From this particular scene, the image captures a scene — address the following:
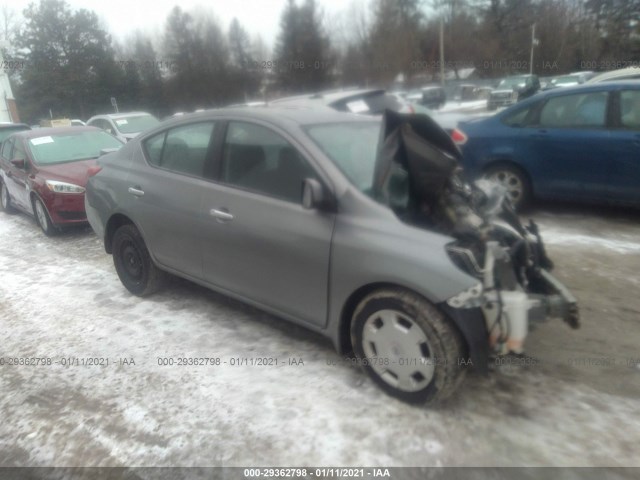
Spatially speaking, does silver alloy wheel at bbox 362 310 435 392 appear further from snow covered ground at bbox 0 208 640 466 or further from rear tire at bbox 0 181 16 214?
rear tire at bbox 0 181 16 214

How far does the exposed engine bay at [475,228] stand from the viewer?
8.43 feet

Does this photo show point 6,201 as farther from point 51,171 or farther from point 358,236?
point 358,236

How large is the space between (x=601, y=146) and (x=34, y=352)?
18.9ft

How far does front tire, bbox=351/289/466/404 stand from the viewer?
2.57 meters

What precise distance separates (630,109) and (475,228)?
3.71 metres

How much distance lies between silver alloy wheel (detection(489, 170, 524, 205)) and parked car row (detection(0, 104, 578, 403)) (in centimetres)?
292

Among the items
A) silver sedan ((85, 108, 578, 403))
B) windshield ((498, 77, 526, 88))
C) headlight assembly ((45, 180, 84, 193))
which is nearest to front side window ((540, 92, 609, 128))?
silver sedan ((85, 108, 578, 403))

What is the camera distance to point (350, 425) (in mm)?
2678

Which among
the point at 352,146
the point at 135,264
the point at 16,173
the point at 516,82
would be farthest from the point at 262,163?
the point at 516,82

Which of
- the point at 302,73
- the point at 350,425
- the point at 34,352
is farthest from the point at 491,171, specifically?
the point at 34,352

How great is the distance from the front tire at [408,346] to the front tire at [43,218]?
541 centimetres

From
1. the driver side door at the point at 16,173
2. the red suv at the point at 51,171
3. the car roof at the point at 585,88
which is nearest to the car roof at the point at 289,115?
the red suv at the point at 51,171

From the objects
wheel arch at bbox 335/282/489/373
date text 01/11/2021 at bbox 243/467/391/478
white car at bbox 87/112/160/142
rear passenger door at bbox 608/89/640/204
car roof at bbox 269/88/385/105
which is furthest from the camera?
white car at bbox 87/112/160/142

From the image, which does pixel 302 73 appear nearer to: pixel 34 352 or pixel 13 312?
pixel 34 352
